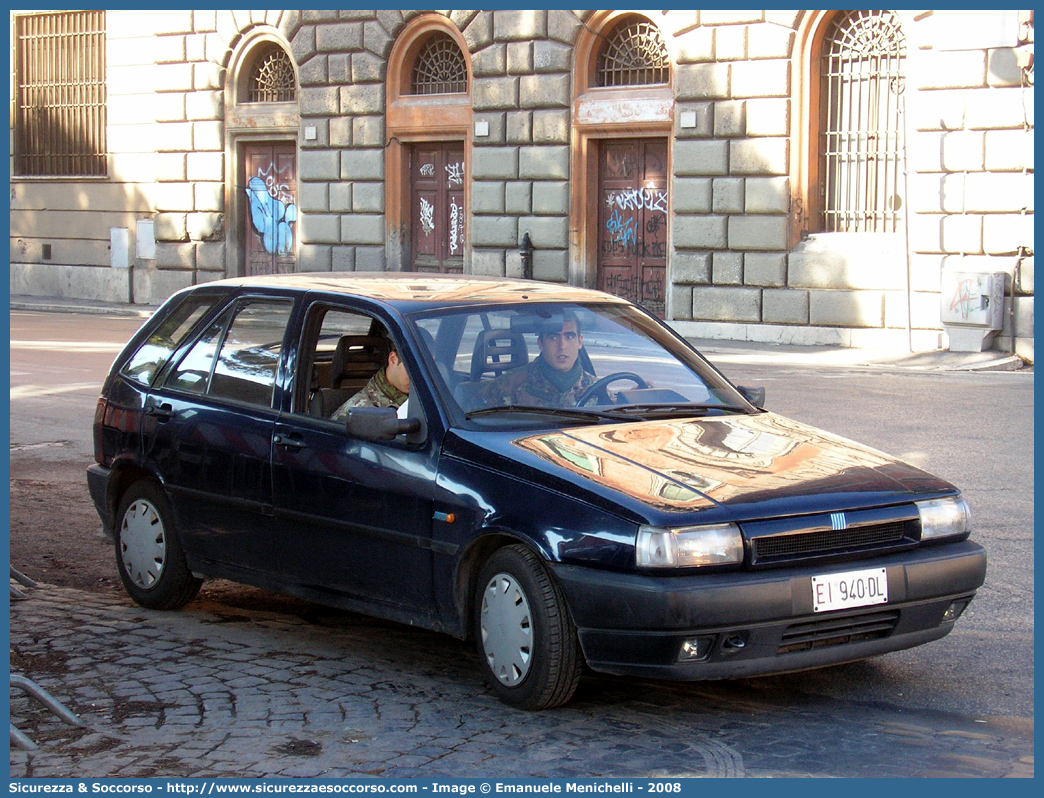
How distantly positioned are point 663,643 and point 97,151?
27.2 meters

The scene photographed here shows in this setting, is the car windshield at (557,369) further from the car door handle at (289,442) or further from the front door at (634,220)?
the front door at (634,220)

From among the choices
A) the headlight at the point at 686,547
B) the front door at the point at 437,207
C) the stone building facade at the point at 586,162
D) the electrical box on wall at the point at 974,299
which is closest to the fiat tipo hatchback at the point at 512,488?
the headlight at the point at 686,547

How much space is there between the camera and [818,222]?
68.7ft

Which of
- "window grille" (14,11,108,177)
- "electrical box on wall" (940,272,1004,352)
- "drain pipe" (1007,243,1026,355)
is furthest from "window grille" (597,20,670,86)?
"window grille" (14,11,108,177)

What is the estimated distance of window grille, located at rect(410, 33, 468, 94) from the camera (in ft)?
81.0

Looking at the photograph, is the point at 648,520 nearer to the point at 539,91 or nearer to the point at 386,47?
the point at 539,91

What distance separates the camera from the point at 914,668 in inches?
218

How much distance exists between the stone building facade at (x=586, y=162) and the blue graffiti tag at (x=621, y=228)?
5 centimetres

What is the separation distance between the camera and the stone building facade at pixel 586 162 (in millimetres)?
18938

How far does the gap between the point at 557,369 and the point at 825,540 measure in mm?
1419

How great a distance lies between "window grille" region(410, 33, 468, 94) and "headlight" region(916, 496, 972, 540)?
66.5ft

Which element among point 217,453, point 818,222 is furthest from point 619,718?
point 818,222

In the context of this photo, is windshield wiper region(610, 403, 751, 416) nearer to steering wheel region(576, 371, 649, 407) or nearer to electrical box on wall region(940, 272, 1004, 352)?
steering wheel region(576, 371, 649, 407)

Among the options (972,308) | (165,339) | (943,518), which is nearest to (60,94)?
(972,308)
